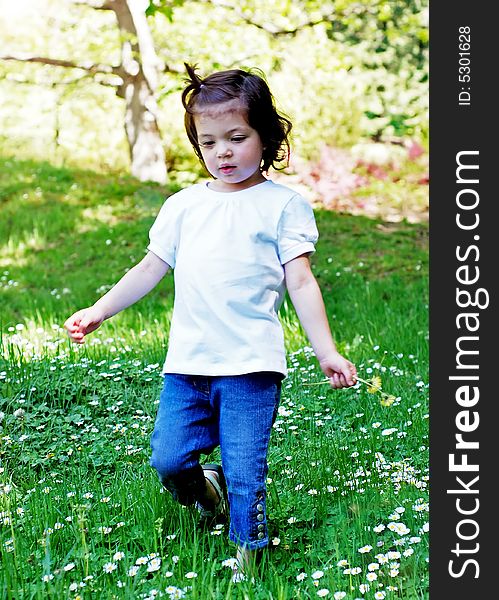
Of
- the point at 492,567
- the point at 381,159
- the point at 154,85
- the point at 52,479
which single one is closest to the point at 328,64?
the point at 381,159

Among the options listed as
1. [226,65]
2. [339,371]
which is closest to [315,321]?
[339,371]

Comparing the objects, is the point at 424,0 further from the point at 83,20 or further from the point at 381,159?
the point at 83,20

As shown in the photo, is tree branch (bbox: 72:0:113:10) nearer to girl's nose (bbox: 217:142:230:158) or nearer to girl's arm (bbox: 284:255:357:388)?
girl's nose (bbox: 217:142:230:158)

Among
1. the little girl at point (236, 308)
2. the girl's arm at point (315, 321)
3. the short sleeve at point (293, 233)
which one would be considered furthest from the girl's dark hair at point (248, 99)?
the girl's arm at point (315, 321)

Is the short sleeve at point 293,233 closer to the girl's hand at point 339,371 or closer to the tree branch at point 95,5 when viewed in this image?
the girl's hand at point 339,371

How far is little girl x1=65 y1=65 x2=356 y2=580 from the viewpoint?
267cm

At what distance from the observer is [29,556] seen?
2.67m

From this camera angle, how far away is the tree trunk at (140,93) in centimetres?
1119

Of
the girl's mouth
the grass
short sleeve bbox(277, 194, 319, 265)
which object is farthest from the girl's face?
the grass

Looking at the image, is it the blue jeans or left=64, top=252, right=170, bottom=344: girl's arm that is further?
left=64, top=252, right=170, bottom=344: girl's arm

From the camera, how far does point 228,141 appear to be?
2725 mm

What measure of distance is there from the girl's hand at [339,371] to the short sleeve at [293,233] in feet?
1.10

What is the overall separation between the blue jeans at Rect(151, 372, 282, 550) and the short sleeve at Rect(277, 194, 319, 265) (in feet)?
1.23

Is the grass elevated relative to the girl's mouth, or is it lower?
lower
